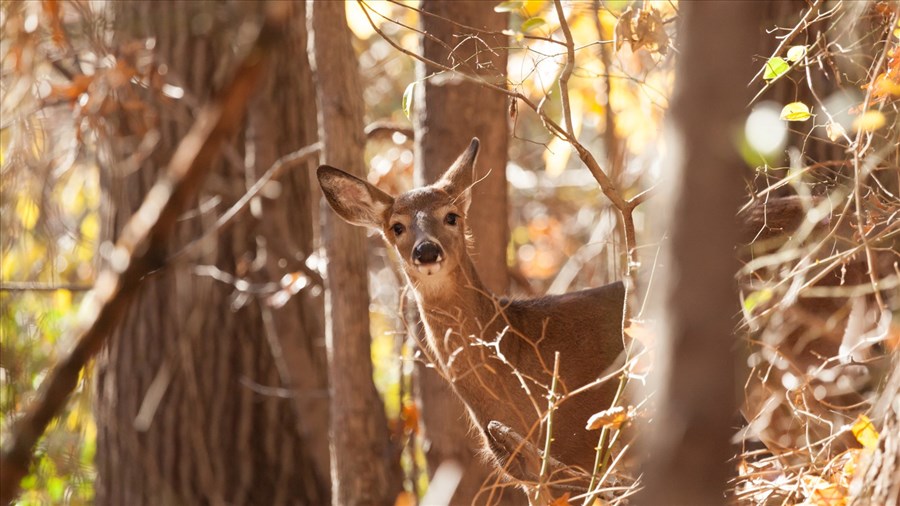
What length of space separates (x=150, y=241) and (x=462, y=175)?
3.53m

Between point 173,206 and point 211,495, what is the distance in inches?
213

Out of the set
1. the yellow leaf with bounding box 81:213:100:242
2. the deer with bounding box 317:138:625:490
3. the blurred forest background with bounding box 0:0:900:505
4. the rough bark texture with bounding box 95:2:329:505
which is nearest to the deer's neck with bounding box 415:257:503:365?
the deer with bounding box 317:138:625:490

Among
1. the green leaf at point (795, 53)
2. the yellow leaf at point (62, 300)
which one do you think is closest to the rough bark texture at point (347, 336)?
the green leaf at point (795, 53)

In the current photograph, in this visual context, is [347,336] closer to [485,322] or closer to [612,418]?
[485,322]

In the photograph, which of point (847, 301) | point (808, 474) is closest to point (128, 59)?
point (847, 301)

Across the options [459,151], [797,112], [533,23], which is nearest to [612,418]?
[797,112]

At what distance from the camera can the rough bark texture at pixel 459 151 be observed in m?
5.65

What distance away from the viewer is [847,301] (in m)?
5.36

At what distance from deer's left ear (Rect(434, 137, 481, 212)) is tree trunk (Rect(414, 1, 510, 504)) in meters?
0.23

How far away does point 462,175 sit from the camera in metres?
5.53

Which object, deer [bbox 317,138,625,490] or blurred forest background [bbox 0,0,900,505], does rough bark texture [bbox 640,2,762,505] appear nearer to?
blurred forest background [bbox 0,0,900,505]

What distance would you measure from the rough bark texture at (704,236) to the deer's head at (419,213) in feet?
11.7

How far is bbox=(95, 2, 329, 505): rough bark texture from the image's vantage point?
6.98 m

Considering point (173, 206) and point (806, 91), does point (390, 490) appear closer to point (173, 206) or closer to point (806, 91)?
point (806, 91)
